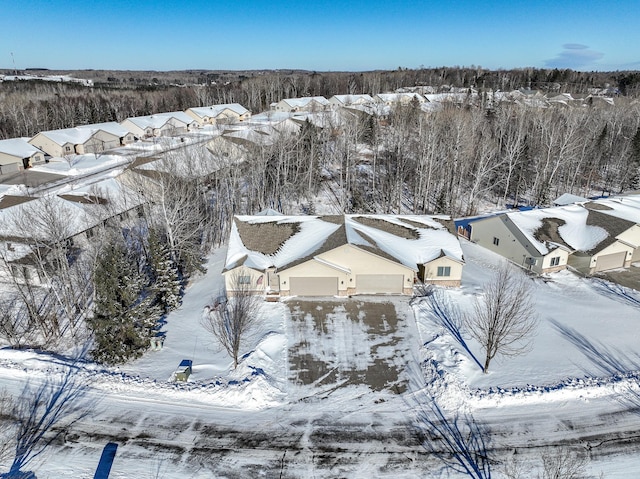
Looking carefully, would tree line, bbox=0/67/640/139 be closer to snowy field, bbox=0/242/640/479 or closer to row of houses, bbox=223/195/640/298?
row of houses, bbox=223/195/640/298

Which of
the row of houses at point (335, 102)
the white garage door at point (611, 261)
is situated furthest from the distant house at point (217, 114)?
the white garage door at point (611, 261)

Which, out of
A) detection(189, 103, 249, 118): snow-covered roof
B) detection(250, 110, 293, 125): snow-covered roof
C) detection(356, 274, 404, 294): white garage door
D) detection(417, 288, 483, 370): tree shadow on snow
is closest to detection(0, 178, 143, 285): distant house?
detection(356, 274, 404, 294): white garage door

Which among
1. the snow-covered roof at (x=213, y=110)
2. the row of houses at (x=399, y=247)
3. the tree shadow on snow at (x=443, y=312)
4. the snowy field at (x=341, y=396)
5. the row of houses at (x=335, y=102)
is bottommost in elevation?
the snowy field at (x=341, y=396)

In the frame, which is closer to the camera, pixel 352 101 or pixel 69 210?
pixel 69 210

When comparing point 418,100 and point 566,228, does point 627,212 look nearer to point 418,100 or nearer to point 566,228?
point 566,228

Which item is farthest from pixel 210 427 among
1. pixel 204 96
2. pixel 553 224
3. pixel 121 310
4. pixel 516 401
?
pixel 204 96

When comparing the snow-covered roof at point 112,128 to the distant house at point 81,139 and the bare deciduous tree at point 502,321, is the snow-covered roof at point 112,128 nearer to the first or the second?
the distant house at point 81,139

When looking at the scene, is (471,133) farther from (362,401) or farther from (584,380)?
(362,401)

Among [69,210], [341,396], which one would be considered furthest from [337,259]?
[69,210]
